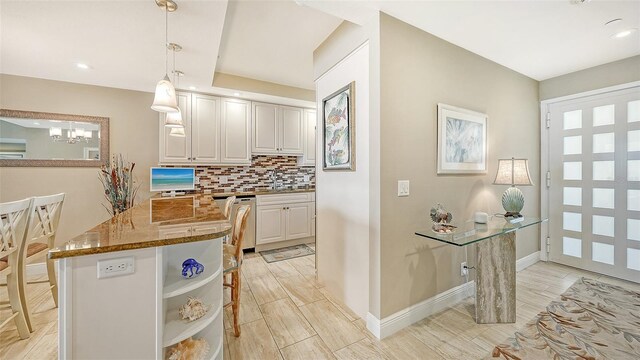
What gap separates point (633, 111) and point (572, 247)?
5.44 ft

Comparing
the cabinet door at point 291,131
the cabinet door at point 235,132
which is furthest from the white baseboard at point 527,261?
the cabinet door at point 235,132

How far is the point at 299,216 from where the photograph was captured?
3.92m

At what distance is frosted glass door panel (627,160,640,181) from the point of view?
99.1 inches

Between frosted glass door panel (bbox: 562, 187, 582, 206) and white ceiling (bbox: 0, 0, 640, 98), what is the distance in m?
1.46

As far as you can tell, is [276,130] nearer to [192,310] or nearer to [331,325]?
[331,325]

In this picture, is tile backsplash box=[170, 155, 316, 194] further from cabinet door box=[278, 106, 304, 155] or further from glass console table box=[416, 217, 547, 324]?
glass console table box=[416, 217, 547, 324]

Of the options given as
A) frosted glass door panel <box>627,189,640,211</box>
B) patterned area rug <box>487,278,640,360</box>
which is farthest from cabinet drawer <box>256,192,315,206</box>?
frosted glass door panel <box>627,189,640,211</box>

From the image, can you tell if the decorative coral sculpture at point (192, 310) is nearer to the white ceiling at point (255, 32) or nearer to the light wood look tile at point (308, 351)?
the light wood look tile at point (308, 351)

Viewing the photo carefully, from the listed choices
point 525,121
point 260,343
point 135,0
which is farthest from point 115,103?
point 525,121

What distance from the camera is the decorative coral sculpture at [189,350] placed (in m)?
1.19

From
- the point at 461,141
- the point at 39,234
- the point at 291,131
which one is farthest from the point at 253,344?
the point at 291,131

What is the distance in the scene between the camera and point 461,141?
89.0 inches

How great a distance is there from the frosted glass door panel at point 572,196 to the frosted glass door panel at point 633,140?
1.99 ft

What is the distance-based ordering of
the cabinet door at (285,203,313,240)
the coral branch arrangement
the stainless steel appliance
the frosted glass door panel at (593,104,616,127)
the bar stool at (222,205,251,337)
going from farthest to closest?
the cabinet door at (285,203,313,240) < the stainless steel appliance < the coral branch arrangement < the frosted glass door panel at (593,104,616,127) < the bar stool at (222,205,251,337)
